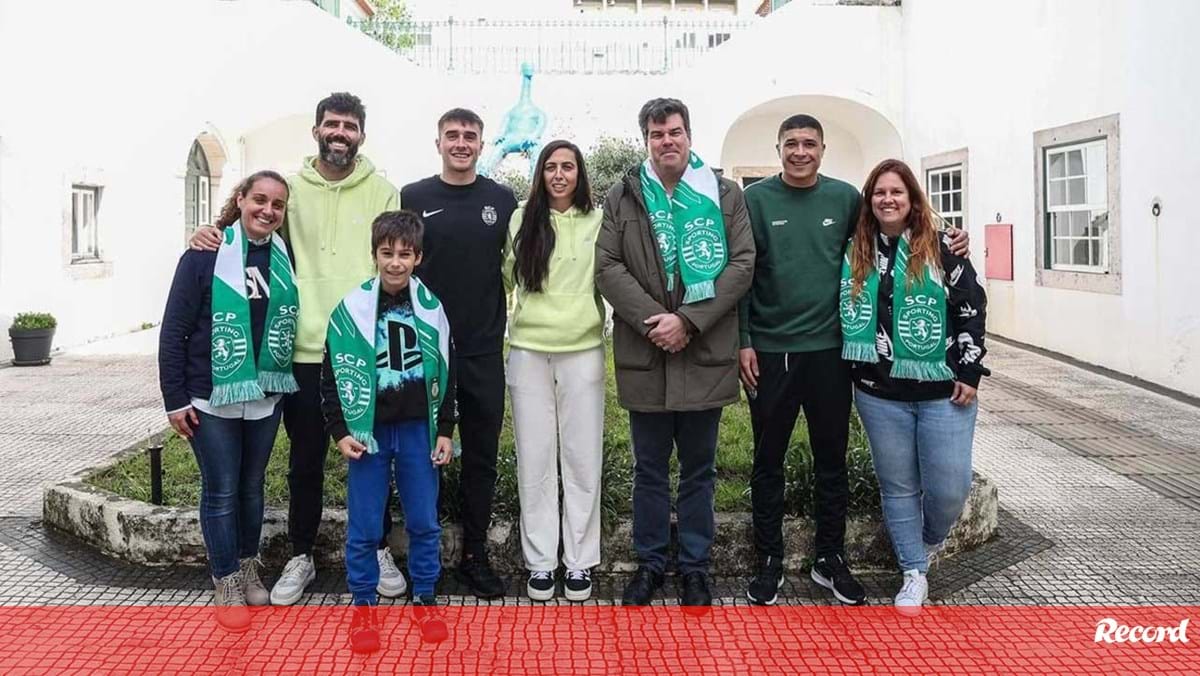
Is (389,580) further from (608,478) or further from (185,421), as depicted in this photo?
(608,478)

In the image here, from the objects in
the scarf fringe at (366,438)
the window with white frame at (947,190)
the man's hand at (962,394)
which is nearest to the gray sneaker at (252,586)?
the scarf fringe at (366,438)

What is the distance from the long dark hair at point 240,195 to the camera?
3416mm

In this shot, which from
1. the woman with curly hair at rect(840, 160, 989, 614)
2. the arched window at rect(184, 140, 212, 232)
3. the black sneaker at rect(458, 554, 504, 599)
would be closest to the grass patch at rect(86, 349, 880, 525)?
the black sneaker at rect(458, 554, 504, 599)

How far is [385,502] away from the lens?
3.39 m

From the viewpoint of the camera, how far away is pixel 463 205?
11.8ft

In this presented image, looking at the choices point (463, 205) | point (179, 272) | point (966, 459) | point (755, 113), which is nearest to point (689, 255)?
point (463, 205)

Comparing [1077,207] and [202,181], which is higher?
[202,181]

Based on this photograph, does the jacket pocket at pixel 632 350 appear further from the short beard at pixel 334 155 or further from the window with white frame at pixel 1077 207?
the window with white frame at pixel 1077 207

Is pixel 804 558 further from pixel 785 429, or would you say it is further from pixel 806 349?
pixel 806 349

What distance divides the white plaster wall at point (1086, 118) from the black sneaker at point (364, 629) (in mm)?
7652

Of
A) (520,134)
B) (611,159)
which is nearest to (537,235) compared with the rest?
(520,134)

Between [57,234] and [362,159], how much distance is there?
8.98m

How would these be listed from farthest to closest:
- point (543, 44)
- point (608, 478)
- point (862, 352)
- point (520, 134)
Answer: point (543, 44)
point (520, 134)
point (608, 478)
point (862, 352)

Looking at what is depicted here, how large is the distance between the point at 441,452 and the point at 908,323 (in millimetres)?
1761
